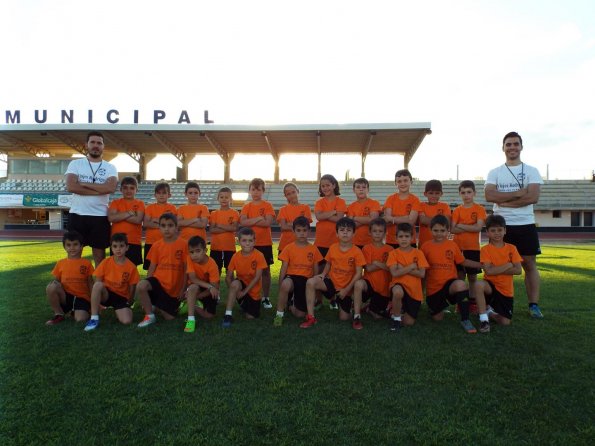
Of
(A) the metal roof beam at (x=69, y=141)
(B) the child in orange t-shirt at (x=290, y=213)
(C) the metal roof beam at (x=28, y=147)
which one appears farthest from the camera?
(C) the metal roof beam at (x=28, y=147)

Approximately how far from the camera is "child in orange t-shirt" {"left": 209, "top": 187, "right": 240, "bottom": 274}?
5164mm

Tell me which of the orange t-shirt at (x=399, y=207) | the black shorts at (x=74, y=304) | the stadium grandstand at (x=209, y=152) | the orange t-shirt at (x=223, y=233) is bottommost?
the black shorts at (x=74, y=304)

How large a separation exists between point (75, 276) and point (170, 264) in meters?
1.01

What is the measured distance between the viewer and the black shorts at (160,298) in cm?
411

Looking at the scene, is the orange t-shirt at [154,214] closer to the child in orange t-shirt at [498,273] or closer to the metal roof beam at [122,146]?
the child in orange t-shirt at [498,273]

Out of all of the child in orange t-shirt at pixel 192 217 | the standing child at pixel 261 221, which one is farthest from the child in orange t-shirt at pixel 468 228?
the child in orange t-shirt at pixel 192 217

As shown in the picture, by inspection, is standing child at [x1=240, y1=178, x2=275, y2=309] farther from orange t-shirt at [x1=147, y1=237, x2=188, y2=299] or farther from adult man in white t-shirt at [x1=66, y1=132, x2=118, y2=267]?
adult man in white t-shirt at [x1=66, y1=132, x2=118, y2=267]

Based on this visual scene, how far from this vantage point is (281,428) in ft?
6.60

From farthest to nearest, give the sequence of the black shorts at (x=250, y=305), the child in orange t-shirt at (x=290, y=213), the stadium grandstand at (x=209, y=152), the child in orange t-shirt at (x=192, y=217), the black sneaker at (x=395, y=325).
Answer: the stadium grandstand at (x=209, y=152) < the child in orange t-shirt at (x=290, y=213) < the child in orange t-shirt at (x=192, y=217) < the black shorts at (x=250, y=305) < the black sneaker at (x=395, y=325)

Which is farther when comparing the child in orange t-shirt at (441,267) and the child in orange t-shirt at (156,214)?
the child in orange t-shirt at (156,214)

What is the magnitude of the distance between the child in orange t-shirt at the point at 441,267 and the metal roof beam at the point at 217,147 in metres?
25.6

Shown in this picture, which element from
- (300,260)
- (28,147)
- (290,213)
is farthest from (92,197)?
(28,147)

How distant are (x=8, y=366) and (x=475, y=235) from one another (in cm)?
484

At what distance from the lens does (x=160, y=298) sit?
413 centimetres
